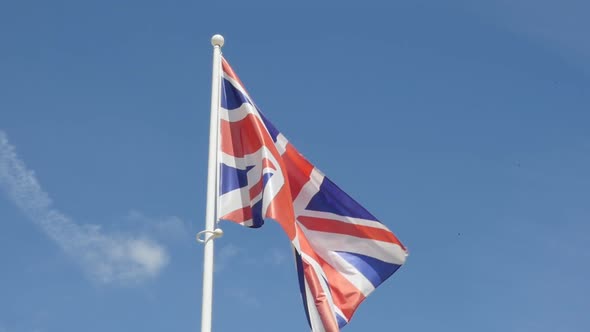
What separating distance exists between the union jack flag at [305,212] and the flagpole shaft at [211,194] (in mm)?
465

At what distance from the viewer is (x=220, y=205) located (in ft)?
48.4

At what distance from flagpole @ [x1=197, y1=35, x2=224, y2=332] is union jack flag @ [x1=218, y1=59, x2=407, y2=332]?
1.52 ft

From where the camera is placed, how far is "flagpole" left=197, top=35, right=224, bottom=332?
13219 mm

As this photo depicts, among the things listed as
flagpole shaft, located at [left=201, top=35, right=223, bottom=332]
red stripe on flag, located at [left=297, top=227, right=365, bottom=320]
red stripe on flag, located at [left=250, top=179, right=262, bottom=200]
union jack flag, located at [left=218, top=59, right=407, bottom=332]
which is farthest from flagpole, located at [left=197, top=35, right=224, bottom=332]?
red stripe on flag, located at [left=297, top=227, right=365, bottom=320]

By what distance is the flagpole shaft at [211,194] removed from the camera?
1321 cm

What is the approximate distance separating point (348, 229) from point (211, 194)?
141 inches

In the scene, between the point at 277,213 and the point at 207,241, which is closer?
the point at 207,241

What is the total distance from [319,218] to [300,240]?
0.92m

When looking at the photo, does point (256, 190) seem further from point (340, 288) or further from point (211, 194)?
point (340, 288)

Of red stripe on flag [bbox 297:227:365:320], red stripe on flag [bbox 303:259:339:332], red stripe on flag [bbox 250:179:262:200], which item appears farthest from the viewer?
red stripe on flag [bbox 297:227:365:320]

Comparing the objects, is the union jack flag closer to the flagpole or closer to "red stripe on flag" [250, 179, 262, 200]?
Result: "red stripe on flag" [250, 179, 262, 200]

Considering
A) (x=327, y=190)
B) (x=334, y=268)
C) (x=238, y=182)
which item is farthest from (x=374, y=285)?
(x=238, y=182)

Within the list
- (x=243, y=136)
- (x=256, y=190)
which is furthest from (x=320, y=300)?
(x=243, y=136)

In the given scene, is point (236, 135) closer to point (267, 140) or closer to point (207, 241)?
point (267, 140)
